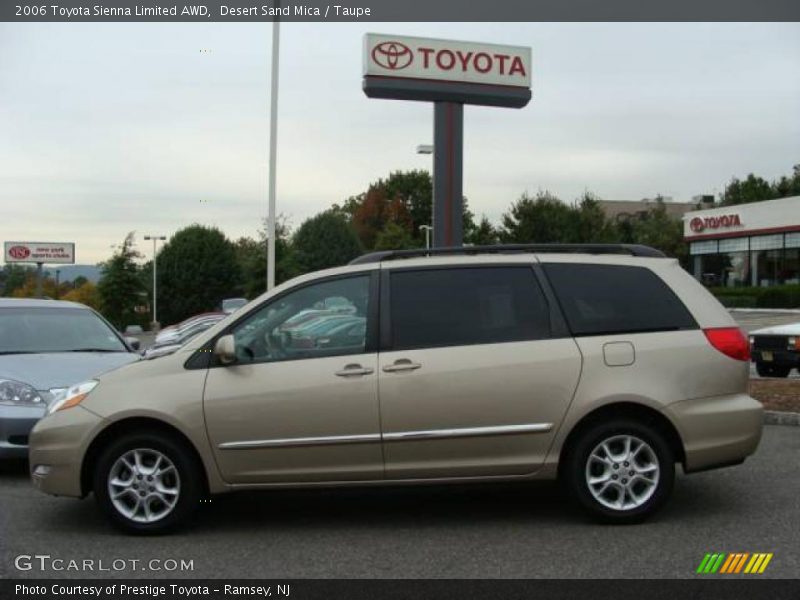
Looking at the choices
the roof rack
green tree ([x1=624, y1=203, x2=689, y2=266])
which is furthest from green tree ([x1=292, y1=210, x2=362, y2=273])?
the roof rack

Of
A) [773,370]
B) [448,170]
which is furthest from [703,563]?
[448,170]

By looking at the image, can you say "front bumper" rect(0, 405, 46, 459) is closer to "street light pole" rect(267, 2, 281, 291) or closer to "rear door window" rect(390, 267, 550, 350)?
"rear door window" rect(390, 267, 550, 350)

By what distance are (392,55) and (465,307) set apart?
1622 cm

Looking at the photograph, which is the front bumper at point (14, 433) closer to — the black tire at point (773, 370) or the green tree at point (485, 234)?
the black tire at point (773, 370)

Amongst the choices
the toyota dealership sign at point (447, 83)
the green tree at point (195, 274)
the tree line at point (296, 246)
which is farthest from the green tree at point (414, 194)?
the toyota dealership sign at point (447, 83)

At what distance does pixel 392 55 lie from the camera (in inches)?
814

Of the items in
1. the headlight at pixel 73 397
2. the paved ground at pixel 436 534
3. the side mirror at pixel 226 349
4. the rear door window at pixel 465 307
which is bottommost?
the paved ground at pixel 436 534

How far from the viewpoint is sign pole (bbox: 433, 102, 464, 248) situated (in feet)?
68.8

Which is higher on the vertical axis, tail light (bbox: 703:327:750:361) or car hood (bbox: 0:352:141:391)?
tail light (bbox: 703:327:750:361)

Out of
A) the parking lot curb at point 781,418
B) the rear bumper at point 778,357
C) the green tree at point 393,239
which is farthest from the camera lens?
the green tree at point 393,239

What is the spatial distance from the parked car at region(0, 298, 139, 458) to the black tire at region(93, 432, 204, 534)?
1571mm

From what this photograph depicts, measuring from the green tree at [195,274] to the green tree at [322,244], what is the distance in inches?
297

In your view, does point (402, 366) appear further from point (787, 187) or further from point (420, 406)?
point (787, 187)

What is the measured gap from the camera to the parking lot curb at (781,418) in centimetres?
897
